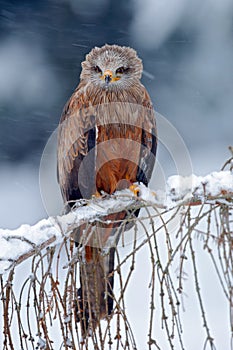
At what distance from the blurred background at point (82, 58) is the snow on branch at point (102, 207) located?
2.22 m

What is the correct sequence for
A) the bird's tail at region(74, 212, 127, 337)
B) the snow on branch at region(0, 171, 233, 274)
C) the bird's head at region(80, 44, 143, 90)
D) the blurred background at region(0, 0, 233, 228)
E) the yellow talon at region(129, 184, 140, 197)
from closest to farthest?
the bird's tail at region(74, 212, 127, 337) → the snow on branch at region(0, 171, 233, 274) → the yellow talon at region(129, 184, 140, 197) → the bird's head at region(80, 44, 143, 90) → the blurred background at region(0, 0, 233, 228)

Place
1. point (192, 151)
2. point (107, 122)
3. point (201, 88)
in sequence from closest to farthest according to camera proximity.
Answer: point (107, 122) → point (192, 151) → point (201, 88)

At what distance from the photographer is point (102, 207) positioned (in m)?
1.98

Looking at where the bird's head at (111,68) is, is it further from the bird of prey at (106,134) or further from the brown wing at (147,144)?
the brown wing at (147,144)

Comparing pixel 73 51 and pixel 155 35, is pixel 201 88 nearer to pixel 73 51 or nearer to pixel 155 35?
pixel 155 35

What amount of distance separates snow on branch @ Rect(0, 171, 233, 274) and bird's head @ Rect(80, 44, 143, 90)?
2.94ft

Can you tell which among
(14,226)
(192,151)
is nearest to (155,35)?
(192,151)

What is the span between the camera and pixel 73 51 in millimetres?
4352

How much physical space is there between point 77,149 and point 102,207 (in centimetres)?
74

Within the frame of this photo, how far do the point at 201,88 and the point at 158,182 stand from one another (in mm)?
1665

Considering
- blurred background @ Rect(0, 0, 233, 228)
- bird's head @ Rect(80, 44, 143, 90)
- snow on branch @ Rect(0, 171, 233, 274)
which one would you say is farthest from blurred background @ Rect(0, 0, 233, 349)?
snow on branch @ Rect(0, 171, 233, 274)

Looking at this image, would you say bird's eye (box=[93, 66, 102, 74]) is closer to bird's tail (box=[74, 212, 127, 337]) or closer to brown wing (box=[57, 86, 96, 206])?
brown wing (box=[57, 86, 96, 206])

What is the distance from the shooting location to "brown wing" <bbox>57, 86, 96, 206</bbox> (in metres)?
2.67

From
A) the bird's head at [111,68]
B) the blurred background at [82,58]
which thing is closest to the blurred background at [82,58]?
the blurred background at [82,58]
